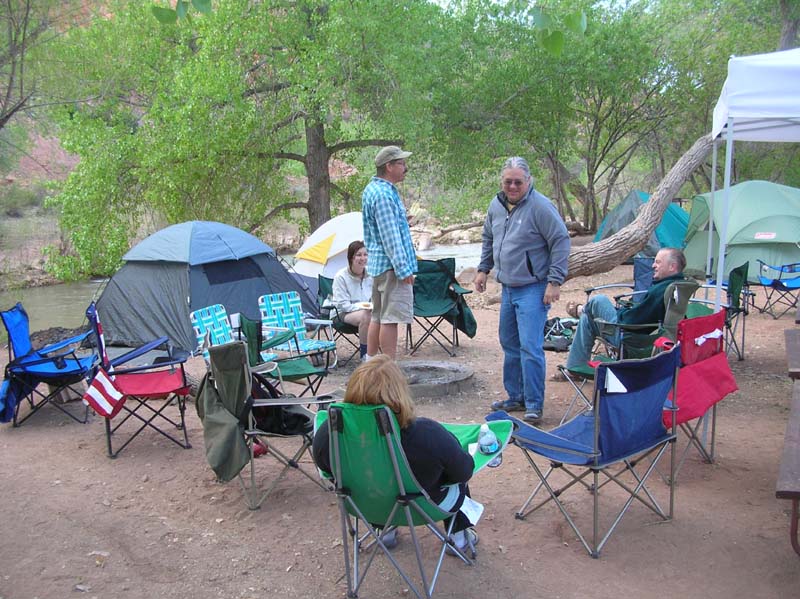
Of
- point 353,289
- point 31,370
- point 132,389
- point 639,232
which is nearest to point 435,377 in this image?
point 353,289

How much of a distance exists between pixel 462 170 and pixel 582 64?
9.18 feet

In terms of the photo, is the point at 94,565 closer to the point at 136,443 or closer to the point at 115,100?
the point at 136,443

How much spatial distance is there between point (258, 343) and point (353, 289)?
65.0 inches

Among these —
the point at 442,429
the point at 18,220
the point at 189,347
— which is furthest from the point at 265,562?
the point at 18,220

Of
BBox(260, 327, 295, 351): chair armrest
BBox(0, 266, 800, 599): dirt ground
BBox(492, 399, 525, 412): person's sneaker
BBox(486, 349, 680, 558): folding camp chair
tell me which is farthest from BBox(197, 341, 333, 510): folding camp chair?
BBox(492, 399, 525, 412): person's sneaker

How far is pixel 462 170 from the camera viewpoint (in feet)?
38.9

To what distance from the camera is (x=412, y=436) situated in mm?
2260

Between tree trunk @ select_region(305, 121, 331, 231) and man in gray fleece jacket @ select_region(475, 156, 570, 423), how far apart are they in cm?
753

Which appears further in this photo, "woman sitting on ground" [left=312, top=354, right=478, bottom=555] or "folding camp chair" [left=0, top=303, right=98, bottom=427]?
"folding camp chair" [left=0, top=303, right=98, bottom=427]

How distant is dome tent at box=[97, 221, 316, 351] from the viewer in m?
7.07

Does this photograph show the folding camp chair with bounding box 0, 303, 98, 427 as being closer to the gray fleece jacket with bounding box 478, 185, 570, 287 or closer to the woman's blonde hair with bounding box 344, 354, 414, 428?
the gray fleece jacket with bounding box 478, 185, 570, 287

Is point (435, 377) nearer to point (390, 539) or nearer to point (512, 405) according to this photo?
point (512, 405)

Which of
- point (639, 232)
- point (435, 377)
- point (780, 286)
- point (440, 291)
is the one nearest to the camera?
point (435, 377)

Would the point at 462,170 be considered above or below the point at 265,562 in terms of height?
above
